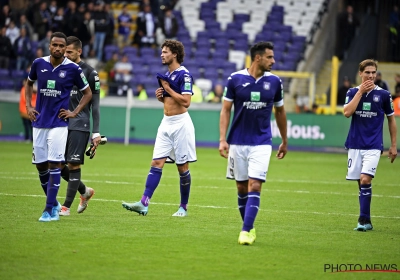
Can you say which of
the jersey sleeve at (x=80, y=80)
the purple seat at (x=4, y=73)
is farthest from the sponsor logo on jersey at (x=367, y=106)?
the purple seat at (x=4, y=73)

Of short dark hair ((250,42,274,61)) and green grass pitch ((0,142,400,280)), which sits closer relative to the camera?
green grass pitch ((0,142,400,280))

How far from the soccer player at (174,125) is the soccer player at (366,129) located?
7.61ft

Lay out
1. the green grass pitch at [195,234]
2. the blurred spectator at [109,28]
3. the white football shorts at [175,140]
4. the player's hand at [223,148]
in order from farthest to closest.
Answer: the blurred spectator at [109,28] < the white football shorts at [175,140] < the player's hand at [223,148] < the green grass pitch at [195,234]

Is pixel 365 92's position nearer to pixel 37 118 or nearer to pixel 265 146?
pixel 265 146

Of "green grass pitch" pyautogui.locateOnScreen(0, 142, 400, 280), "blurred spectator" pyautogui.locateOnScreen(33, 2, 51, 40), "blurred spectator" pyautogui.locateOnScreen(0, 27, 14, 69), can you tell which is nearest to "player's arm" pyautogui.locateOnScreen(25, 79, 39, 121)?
"green grass pitch" pyautogui.locateOnScreen(0, 142, 400, 280)

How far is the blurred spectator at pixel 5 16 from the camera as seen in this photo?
3581 centimetres

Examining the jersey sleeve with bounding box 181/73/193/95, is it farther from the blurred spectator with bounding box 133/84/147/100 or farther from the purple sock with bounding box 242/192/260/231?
the blurred spectator with bounding box 133/84/147/100

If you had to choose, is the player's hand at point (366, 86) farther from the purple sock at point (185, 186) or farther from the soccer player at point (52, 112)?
the soccer player at point (52, 112)

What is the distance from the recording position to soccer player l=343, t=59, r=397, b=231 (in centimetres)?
1162

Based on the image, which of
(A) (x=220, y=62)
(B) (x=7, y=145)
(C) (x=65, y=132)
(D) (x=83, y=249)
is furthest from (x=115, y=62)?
(D) (x=83, y=249)

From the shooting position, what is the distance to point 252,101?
983cm

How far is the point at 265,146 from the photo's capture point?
9.88 metres

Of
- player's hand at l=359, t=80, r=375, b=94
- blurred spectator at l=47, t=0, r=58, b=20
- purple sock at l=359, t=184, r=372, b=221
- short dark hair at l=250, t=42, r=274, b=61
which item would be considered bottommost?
purple sock at l=359, t=184, r=372, b=221

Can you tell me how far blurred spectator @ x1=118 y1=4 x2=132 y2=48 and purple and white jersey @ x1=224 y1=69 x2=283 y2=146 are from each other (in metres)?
27.6
